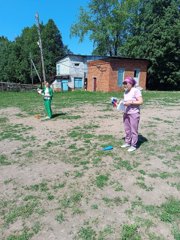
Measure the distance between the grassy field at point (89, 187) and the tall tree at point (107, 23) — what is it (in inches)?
1209

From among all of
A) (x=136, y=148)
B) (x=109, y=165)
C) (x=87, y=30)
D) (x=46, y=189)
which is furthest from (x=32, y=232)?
(x=87, y=30)

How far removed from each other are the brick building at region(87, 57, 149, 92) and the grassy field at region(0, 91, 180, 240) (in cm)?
1751

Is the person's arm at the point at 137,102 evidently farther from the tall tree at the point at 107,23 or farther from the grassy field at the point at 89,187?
the tall tree at the point at 107,23

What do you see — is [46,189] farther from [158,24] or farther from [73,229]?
[158,24]

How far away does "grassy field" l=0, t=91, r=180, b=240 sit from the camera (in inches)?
117

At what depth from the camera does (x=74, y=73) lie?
33.8 meters

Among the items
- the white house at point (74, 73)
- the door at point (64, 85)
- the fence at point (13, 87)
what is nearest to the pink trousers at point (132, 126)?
the fence at point (13, 87)

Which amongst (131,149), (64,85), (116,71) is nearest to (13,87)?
(64,85)

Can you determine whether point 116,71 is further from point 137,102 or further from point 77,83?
point 137,102

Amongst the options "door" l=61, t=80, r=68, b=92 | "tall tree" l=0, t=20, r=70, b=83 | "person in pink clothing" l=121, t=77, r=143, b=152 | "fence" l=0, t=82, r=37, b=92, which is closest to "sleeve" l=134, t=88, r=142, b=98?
"person in pink clothing" l=121, t=77, r=143, b=152

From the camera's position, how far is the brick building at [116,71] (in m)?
23.8

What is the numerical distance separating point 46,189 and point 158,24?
2674cm

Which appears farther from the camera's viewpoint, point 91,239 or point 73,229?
point 73,229

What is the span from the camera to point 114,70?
78.0ft
